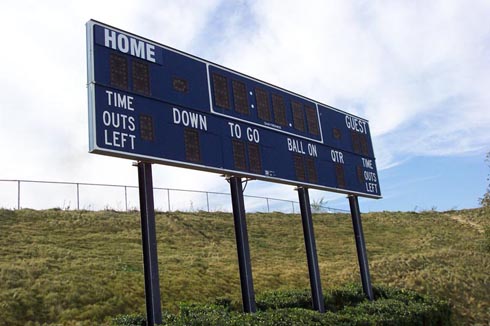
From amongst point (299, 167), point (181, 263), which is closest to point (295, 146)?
point (299, 167)

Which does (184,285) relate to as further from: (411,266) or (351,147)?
(411,266)

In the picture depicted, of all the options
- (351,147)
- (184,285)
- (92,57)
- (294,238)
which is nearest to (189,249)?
(184,285)

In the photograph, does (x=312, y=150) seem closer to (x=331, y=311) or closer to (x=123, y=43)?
(x=331, y=311)

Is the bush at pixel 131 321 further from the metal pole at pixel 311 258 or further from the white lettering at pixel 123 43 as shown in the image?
the white lettering at pixel 123 43

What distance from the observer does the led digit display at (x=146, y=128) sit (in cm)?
1178

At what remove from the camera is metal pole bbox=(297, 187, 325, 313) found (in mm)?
17250

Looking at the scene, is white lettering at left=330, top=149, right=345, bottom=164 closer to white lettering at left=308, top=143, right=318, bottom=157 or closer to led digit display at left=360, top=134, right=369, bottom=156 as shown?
white lettering at left=308, top=143, right=318, bottom=157

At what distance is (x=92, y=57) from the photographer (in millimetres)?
11250

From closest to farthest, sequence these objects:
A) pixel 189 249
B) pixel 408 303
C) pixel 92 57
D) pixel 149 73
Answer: pixel 92 57, pixel 149 73, pixel 408 303, pixel 189 249

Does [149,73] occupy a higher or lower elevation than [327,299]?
higher

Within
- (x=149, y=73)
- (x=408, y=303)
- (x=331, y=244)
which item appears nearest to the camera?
(x=149, y=73)

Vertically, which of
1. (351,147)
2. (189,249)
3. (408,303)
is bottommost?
(408,303)

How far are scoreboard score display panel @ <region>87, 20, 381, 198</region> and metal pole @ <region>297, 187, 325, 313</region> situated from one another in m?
0.75

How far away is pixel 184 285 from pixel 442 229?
124ft
